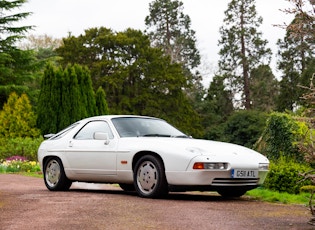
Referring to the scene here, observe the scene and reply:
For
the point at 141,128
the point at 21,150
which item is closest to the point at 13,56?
the point at 21,150

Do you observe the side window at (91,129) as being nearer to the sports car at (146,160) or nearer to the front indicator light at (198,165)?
the sports car at (146,160)

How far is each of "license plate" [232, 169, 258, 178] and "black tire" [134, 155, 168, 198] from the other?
1.05 metres

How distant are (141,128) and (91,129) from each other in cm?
105

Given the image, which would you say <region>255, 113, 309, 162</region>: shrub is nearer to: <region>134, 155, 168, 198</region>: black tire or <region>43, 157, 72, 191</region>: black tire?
<region>134, 155, 168, 198</region>: black tire

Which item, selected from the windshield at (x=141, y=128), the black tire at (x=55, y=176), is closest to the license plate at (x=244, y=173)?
the windshield at (x=141, y=128)

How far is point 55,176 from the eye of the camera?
37.8 ft

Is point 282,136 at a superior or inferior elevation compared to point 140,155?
superior

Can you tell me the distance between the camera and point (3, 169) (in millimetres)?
19391

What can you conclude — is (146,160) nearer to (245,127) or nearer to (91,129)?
(91,129)

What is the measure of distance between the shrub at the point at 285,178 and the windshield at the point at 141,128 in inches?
76.4

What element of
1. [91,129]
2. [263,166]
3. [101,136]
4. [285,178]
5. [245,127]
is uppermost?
[245,127]

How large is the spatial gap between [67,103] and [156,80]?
19.1 metres

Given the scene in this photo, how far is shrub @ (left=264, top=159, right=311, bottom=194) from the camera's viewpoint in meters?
11.1

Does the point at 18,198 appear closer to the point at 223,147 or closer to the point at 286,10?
the point at 223,147
